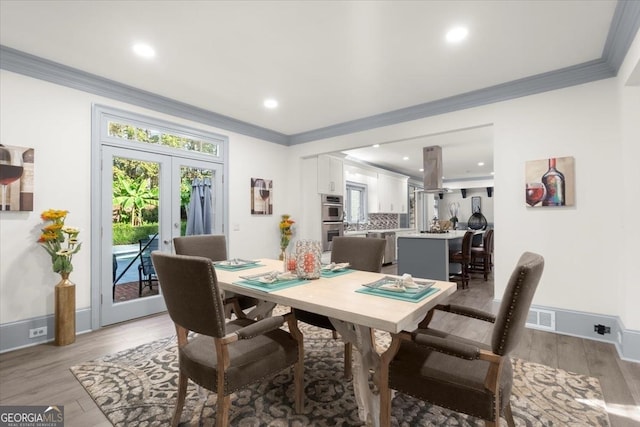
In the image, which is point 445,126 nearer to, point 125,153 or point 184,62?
point 184,62

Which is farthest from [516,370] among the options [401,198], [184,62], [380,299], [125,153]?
[401,198]

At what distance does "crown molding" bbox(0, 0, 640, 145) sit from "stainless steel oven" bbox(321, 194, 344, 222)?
1.41 meters

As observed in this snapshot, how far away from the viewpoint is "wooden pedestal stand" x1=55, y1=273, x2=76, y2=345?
276cm

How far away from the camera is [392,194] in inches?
329

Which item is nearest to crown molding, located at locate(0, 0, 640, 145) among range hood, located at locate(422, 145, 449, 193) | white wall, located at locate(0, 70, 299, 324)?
white wall, located at locate(0, 70, 299, 324)

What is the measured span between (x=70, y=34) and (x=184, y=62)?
0.82 m

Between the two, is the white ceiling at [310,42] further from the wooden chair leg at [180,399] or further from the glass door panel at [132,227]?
the wooden chair leg at [180,399]

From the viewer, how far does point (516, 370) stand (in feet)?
7.52

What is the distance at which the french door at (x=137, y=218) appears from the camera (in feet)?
10.7

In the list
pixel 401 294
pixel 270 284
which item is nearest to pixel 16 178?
pixel 270 284

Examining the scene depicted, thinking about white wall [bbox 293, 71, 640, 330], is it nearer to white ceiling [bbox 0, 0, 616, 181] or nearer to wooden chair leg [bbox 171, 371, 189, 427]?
white ceiling [bbox 0, 0, 616, 181]

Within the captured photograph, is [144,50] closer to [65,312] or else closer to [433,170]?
[65,312]

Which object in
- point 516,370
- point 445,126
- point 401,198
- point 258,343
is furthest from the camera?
point 401,198

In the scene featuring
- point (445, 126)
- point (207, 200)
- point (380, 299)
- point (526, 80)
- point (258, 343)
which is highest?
point (526, 80)
